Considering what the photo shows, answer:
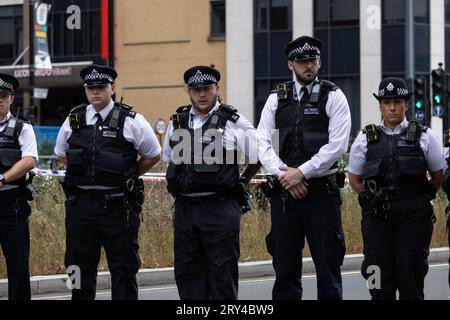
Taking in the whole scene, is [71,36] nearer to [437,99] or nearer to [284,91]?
[437,99]

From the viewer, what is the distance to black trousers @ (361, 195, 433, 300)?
8.36 meters

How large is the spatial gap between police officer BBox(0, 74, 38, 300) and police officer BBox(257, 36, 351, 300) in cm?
224

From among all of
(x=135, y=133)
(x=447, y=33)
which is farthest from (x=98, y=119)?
(x=447, y=33)

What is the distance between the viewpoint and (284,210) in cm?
855

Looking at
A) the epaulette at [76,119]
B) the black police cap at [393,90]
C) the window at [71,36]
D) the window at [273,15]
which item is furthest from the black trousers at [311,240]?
the window at [71,36]

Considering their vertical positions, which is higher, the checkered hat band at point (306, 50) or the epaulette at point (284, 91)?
the checkered hat band at point (306, 50)

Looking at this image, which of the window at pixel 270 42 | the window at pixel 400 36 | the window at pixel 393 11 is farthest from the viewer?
the window at pixel 270 42

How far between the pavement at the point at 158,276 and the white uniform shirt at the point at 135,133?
143 inches

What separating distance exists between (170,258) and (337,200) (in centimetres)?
593

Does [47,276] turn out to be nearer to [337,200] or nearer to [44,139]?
[337,200]

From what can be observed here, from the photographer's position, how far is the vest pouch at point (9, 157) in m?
9.22

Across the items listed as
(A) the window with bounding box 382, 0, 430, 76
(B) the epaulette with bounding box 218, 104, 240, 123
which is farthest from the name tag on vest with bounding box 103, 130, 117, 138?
(A) the window with bounding box 382, 0, 430, 76

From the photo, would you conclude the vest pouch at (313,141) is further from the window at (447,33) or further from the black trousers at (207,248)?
the window at (447,33)

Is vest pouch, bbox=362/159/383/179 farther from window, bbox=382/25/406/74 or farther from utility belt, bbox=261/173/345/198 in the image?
window, bbox=382/25/406/74
